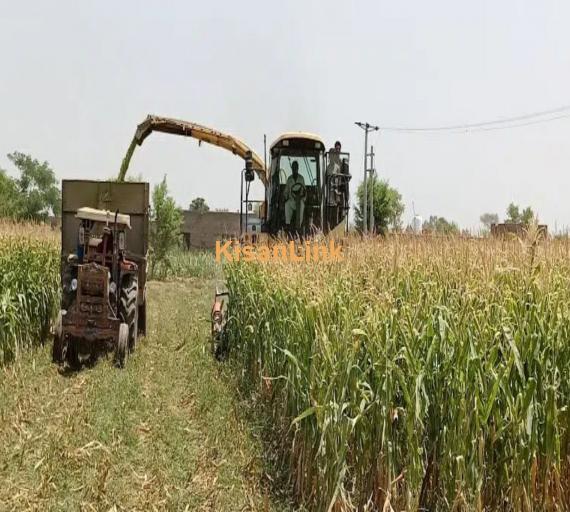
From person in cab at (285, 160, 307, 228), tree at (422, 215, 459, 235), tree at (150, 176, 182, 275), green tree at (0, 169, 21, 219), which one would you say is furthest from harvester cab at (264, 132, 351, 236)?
green tree at (0, 169, 21, 219)

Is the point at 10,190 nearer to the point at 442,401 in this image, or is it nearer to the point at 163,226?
the point at 163,226

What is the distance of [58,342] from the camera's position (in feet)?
22.1

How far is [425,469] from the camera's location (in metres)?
2.86

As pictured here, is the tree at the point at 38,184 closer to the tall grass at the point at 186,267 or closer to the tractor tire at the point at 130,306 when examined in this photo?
the tall grass at the point at 186,267

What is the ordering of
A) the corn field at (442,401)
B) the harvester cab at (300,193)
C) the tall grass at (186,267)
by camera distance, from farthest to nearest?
the tall grass at (186,267) → the harvester cab at (300,193) → the corn field at (442,401)

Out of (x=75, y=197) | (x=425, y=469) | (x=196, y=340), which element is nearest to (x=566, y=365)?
(x=425, y=469)

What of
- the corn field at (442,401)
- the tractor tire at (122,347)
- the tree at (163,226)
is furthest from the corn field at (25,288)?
the tree at (163,226)

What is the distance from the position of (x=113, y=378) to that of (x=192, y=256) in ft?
59.9

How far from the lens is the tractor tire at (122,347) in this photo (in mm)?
6625

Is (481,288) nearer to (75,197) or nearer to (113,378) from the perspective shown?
(113,378)

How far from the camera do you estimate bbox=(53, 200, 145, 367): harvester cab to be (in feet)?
21.8

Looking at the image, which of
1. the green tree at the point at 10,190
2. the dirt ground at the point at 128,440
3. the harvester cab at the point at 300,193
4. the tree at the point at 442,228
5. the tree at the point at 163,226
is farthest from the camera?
the green tree at the point at 10,190

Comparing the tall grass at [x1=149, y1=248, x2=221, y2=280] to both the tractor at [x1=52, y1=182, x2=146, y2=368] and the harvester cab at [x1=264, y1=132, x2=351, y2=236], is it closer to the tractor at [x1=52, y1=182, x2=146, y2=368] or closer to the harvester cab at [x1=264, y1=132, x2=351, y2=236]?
the harvester cab at [x1=264, y1=132, x2=351, y2=236]

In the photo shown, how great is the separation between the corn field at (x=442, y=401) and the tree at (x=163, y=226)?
16433 millimetres
